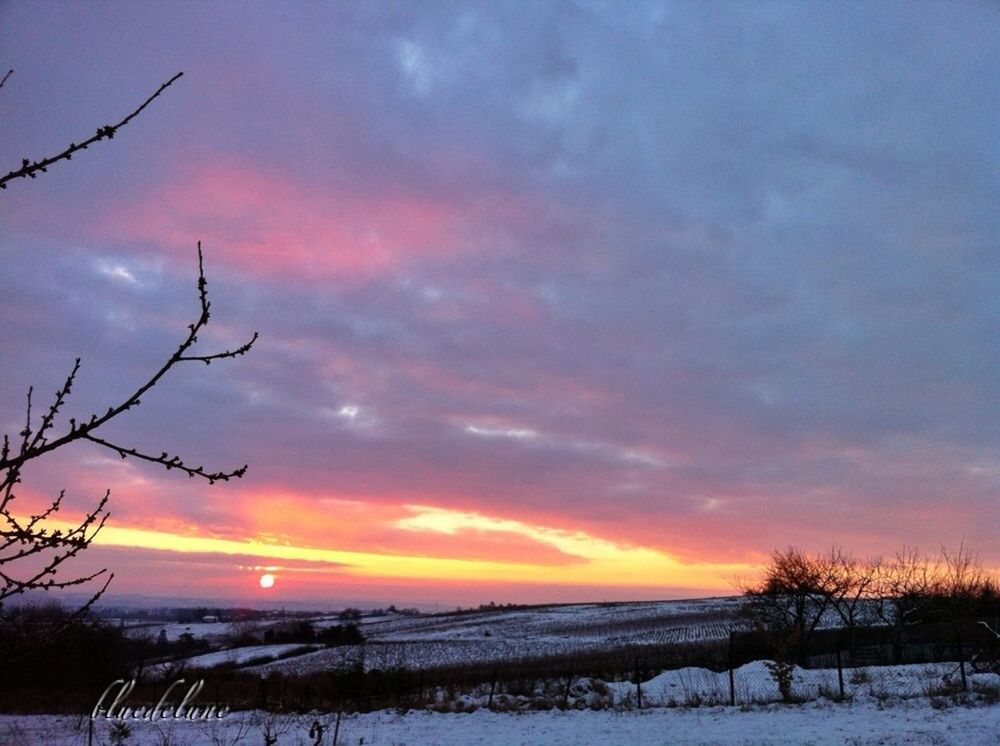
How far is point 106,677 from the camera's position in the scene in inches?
1133

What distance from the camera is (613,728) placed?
19.7 m

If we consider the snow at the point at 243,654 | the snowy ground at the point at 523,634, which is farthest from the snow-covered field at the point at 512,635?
the snow at the point at 243,654

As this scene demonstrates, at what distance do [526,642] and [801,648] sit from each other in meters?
34.4

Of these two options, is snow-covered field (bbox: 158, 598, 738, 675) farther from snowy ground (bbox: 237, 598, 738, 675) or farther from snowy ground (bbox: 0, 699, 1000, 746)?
snowy ground (bbox: 0, 699, 1000, 746)

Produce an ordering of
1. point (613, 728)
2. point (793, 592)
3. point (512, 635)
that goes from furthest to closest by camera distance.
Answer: point (512, 635)
point (793, 592)
point (613, 728)

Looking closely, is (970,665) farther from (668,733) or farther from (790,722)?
(668,733)

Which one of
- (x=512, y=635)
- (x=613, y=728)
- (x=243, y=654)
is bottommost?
(x=512, y=635)

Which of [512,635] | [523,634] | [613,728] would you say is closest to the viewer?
[613,728]

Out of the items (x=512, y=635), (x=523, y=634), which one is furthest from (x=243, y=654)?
(x=523, y=634)

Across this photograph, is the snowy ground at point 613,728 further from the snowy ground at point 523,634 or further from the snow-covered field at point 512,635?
the snow-covered field at point 512,635

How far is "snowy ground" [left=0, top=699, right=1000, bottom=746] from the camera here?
53.5ft

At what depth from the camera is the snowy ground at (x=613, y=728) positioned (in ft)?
53.5

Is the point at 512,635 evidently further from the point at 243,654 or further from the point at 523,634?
the point at 243,654

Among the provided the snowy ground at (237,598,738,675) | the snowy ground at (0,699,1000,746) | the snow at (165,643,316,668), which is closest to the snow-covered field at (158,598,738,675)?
the snowy ground at (237,598,738,675)
